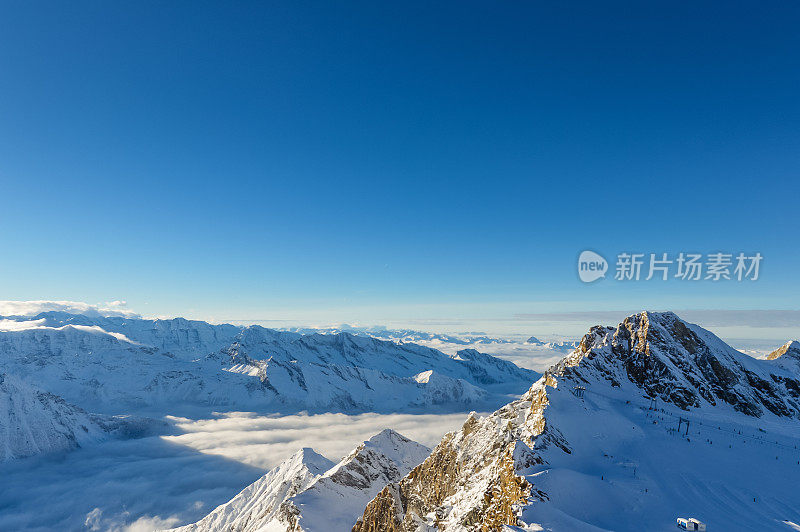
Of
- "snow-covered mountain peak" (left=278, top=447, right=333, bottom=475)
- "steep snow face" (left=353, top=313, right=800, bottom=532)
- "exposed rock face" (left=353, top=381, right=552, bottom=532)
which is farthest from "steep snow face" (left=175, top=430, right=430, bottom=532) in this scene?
"steep snow face" (left=353, top=313, right=800, bottom=532)

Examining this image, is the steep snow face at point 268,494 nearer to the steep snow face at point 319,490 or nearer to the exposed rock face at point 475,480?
the steep snow face at point 319,490

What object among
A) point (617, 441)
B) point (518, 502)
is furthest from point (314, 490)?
point (518, 502)

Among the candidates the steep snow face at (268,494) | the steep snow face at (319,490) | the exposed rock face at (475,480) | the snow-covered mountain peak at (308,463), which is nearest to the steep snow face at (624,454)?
the exposed rock face at (475,480)

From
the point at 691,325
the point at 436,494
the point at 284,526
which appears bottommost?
the point at 284,526

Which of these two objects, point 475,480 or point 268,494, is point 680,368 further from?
point 268,494

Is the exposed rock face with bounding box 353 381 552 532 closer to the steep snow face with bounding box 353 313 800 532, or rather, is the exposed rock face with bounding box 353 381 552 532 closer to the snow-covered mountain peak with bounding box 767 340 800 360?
the steep snow face with bounding box 353 313 800 532

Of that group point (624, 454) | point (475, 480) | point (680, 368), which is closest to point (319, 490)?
point (475, 480)

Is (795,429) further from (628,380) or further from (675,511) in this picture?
(675,511)

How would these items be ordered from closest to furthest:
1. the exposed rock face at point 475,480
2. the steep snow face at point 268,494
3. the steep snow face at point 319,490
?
1. the exposed rock face at point 475,480
2. the steep snow face at point 319,490
3. the steep snow face at point 268,494
